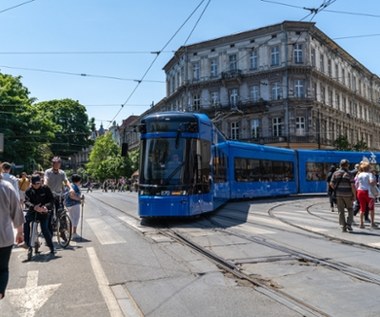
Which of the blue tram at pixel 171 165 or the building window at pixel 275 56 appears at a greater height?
the building window at pixel 275 56

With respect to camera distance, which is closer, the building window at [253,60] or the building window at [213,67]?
the building window at [253,60]

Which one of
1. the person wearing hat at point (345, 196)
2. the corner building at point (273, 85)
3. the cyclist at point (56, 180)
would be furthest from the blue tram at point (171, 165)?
the corner building at point (273, 85)

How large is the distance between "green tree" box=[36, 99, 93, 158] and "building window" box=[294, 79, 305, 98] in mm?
36242

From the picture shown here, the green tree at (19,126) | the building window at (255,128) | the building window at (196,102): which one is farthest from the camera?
the building window at (196,102)

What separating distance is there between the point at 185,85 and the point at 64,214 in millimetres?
49709

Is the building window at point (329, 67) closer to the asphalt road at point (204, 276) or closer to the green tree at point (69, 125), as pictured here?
the green tree at point (69, 125)

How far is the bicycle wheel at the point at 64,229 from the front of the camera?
31.3ft

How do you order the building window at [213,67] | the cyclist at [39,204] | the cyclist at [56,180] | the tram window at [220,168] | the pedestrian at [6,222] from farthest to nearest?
the building window at [213,67]
the tram window at [220,168]
the cyclist at [56,180]
the cyclist at [39,204]
the pedestrian at [6,222]

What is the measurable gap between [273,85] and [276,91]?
800 mm

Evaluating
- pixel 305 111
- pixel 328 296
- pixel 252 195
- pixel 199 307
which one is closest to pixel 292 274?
pixel 328 296

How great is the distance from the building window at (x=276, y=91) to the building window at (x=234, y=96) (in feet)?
15.1

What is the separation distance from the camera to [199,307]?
520cm

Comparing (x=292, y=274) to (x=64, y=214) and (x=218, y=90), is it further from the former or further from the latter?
(x=218, y=90)

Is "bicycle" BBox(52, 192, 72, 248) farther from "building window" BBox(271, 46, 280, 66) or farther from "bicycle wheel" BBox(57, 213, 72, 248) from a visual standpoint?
"building window" BBox(271, 46, 280, 66)
